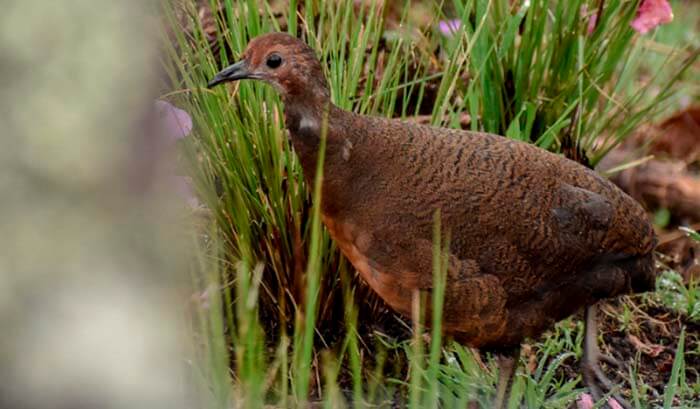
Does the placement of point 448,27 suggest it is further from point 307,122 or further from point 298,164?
point 307,122

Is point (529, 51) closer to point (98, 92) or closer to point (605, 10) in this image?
point (605, 10)

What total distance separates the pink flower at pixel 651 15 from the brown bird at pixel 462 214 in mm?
835

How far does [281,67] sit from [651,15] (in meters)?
1.57

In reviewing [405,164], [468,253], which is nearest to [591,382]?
[468,253]

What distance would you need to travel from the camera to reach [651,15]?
11.9ft

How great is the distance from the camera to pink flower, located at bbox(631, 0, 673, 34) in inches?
142

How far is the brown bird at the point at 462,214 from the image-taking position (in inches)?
102

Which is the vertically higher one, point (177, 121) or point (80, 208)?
point (80, 208)

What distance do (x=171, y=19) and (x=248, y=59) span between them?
30cm

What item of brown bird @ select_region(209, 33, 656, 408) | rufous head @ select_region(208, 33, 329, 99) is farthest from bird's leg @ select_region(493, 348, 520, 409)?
rufous head @ select_region(208, 33, 329, 99)

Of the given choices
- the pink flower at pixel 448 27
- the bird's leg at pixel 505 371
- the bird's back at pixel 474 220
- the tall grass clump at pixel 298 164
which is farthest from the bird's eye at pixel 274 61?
the pink flower at pixel 448 27

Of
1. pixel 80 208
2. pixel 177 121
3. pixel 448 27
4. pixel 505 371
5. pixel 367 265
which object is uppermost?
pixel 80 208

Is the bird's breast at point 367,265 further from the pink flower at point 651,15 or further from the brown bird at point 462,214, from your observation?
the pink flower at point 651,15

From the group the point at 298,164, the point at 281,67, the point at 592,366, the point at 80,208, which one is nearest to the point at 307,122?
the point at 281,67
